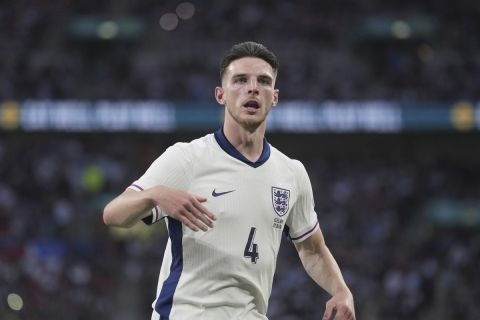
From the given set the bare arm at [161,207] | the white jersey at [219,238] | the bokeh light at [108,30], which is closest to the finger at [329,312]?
the white jersey at [219,238]

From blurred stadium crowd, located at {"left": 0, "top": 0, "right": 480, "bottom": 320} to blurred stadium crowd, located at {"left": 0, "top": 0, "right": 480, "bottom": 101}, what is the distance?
1.9 inches

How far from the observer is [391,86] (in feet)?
75.0

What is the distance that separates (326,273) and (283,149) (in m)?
20.2

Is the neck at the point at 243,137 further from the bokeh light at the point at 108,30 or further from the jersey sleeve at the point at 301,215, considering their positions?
the bokeh light at the point at 108,30

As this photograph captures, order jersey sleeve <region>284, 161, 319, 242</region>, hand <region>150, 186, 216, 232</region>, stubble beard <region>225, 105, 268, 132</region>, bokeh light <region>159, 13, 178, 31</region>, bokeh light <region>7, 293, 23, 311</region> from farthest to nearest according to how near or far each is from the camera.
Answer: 1. bokeh light <region>159, 13, 178, 31</region>
2. bokeh light <region>7, 293, 23, 311</region>
3. jersey sleeve <region>284, 161, 319, 242</region>
4. stubble beard <region>225, 105, 268, 132</region>
5. hand <region>150, 186, 216, 232</region>

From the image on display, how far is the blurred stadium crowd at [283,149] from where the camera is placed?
15.7 m

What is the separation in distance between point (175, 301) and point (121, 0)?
932 inches

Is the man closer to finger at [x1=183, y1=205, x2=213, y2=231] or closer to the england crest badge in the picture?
the england crest badge

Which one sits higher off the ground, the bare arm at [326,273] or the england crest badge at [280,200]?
the england crest badge at [280,200]

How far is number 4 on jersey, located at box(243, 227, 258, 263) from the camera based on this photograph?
3.89 m

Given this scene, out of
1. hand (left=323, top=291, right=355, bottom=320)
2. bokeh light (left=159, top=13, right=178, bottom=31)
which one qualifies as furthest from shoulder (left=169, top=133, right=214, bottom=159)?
bokeh light (left=159, top=13, right=178, bottom=31)

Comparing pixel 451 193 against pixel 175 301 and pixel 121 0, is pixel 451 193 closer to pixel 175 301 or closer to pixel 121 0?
pixel 121 0

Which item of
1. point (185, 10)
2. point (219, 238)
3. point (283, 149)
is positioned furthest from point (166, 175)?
point (185, 10)

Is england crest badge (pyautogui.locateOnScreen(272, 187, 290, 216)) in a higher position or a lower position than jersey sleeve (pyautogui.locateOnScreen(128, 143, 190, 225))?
lower
